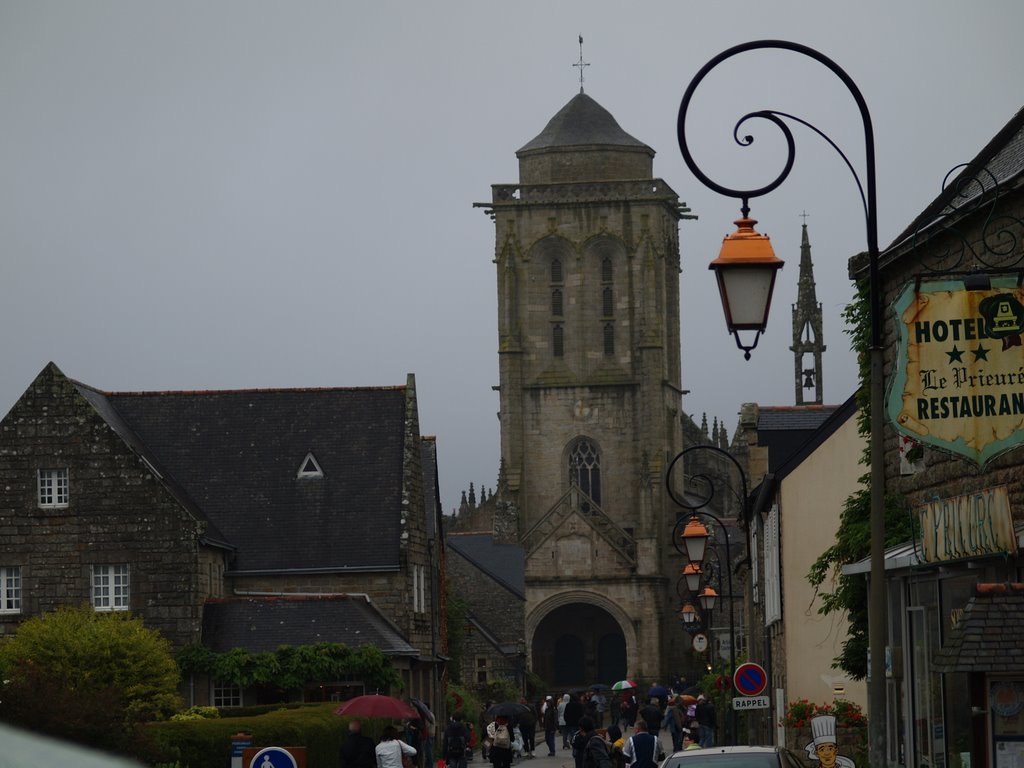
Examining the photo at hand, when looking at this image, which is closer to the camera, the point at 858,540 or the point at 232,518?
the point at 858,540

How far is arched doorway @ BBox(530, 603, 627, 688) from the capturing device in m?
84.0

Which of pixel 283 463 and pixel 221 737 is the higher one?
pixel 283 463

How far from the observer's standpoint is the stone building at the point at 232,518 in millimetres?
41375

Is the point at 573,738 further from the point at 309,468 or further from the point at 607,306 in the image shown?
the point at 607,306

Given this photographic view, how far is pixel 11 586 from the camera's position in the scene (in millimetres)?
41844

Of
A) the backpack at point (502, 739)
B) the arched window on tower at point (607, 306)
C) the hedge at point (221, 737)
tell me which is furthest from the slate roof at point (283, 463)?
the arched window on tower at point (607, 306)

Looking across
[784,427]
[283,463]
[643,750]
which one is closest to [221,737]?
[643,750]

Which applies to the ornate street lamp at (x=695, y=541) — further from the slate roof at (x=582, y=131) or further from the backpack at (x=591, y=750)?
the slate roof at (x=582, y=131)

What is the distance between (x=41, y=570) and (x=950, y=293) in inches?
1267

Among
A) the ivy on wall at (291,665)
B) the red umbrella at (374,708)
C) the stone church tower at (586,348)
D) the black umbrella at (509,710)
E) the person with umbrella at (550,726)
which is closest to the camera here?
the red umbrella at (374,708)

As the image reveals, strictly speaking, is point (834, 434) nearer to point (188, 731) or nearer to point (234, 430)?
point (188, 731)

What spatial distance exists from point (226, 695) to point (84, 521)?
5.05 meters

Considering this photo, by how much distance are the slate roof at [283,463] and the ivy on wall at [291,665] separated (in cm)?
460

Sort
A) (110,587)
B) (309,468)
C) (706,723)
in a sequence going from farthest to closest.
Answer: (309,468)
(110,587)
(706,723)
